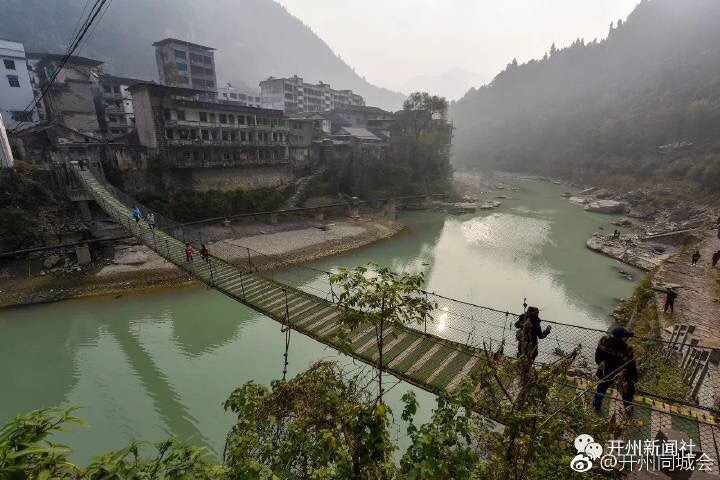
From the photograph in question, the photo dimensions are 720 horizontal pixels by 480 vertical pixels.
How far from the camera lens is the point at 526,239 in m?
28.0

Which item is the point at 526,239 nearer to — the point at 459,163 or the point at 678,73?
the point at 678,73

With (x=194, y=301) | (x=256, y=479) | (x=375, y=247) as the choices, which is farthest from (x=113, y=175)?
(x=256, y=479)

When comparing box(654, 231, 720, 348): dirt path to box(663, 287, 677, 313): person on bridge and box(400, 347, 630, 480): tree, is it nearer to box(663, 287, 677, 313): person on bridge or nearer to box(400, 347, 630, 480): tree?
box(663, 287, 677, 313): person on bridge

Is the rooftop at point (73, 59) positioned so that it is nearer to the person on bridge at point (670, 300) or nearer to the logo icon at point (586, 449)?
the logo icon at point (586, 449)

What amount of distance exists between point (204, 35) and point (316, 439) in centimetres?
13761

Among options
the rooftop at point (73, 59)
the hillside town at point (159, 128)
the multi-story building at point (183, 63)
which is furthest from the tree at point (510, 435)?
the multi-story building at point (183, 63)

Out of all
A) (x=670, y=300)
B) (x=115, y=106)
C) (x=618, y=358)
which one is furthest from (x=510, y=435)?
(x=115, y=106)

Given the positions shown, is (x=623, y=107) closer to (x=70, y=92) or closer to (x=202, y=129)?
(x=202, y=129)

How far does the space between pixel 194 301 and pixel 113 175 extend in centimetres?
1457

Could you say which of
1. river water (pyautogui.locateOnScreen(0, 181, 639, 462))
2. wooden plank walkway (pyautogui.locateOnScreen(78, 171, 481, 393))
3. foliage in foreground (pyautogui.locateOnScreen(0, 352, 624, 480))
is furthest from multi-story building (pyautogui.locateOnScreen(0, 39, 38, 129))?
foliage in foreground (pyautogui.locateOnScreen(0, 352, 624, 480))

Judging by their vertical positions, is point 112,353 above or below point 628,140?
below

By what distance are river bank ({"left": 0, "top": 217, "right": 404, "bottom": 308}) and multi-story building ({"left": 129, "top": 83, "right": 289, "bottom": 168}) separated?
7185mm

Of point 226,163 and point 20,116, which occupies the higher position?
point 20,116

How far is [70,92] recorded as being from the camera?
3034 cm
